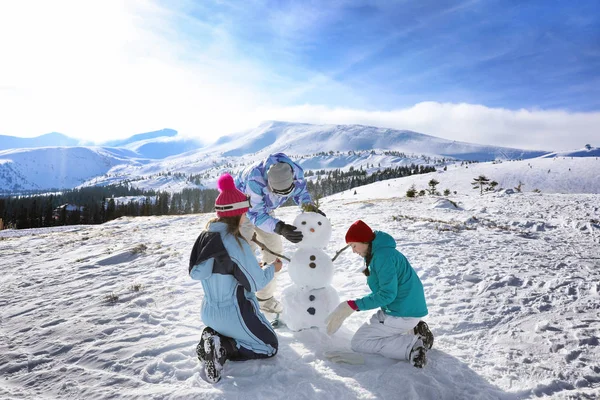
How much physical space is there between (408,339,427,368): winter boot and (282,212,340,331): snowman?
111cm

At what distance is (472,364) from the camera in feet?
11.2

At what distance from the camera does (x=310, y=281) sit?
4.12m

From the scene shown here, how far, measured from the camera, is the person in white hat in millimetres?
4121

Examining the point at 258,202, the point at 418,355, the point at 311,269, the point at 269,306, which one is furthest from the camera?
the point at 269,306

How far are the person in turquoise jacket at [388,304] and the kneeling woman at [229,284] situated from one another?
3.09 feet

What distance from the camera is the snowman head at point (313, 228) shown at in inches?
165

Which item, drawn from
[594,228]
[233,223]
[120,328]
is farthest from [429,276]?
[594,228]

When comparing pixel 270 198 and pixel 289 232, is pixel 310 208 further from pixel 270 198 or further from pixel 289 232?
pixel 289 232

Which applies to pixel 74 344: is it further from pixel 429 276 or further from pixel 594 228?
pixel 594 228

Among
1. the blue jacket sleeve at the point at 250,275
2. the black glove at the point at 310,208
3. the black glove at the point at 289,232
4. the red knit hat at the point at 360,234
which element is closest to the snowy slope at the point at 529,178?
the black glove at the point at 310,208

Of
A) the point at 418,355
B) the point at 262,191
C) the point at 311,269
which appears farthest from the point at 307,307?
the point at 262,191

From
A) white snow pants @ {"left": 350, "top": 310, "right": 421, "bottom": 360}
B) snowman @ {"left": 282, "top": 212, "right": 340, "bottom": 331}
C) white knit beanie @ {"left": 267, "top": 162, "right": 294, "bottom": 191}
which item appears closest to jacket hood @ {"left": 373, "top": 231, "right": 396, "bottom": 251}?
A: white snow pants @ {"left": 350, "top": 310, "right": 421, "bottom": 360}

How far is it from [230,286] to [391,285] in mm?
1687

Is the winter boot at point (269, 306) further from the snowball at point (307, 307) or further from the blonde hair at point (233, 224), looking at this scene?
the blonde hair at point (233, 224)
